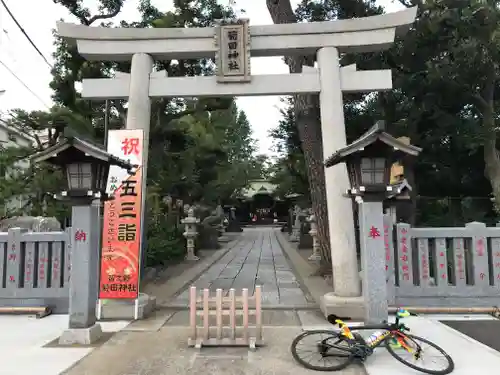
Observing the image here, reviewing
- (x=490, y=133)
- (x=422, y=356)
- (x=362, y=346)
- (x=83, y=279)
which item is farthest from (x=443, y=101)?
(x=83, y=279)

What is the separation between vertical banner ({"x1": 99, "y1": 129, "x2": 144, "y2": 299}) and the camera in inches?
270

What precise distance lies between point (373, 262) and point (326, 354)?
1659 millimetres

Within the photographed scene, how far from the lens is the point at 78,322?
18.6ft

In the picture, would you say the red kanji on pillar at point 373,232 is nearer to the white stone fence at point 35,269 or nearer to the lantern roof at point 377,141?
the lantern roof at point 377,141

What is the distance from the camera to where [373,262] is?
5820 millimetres

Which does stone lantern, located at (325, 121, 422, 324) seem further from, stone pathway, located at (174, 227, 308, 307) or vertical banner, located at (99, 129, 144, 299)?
vertical banner, located at (99, 129, 144, 299)

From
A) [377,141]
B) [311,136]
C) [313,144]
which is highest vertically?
[311,136]

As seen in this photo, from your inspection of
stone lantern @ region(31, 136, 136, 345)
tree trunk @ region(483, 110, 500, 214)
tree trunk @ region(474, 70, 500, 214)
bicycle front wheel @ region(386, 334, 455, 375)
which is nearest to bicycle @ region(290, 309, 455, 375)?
bicycle front wheel @ region(386, 334, 455, 375)

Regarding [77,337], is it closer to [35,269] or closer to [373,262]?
[35,269]

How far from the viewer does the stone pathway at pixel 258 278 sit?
27.9 feet

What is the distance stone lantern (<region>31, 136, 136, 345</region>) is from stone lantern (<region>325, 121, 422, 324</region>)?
11.9ft

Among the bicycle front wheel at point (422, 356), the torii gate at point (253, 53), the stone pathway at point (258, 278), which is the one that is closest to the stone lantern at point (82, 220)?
the torii gate at point (253, 53)

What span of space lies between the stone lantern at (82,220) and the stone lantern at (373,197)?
3639 mm

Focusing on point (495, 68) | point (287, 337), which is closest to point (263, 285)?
point (287, 337)
